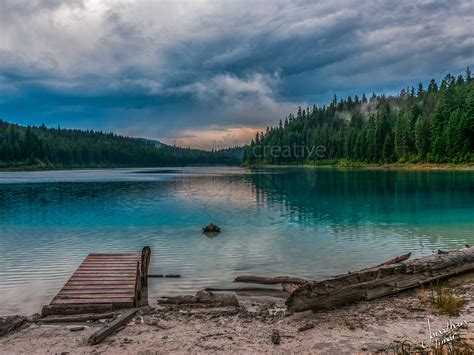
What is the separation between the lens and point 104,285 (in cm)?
1411

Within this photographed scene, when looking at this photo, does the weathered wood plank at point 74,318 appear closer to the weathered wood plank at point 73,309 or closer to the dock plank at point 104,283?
the weathered wood plank at point 73,309

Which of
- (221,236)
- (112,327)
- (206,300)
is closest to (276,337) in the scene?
(206,300)

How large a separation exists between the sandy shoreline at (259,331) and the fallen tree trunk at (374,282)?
0.26 metres

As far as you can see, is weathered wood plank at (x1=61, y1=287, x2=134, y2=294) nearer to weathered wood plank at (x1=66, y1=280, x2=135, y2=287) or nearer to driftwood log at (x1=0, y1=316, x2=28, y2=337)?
weathered wood plank at (x1=66, y1=280, x2=135, y2=287)

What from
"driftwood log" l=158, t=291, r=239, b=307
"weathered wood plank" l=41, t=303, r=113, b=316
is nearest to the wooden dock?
"weathered wood plank" l=41, t=303, r=113, b=316

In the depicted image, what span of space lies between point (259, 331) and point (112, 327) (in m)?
3.96

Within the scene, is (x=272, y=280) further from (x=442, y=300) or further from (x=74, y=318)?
(x=74, y=318)

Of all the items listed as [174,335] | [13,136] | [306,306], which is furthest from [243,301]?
[13,136]

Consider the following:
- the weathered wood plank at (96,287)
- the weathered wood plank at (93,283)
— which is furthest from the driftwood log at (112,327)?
the weathered wood plank at (93,283)

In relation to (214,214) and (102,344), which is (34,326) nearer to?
(102,344)

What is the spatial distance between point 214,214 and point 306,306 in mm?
30075

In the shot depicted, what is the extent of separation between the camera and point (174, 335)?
1007 centimetres

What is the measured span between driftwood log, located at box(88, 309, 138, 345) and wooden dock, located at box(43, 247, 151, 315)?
3.74ft

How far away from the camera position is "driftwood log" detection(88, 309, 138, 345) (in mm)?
9524
